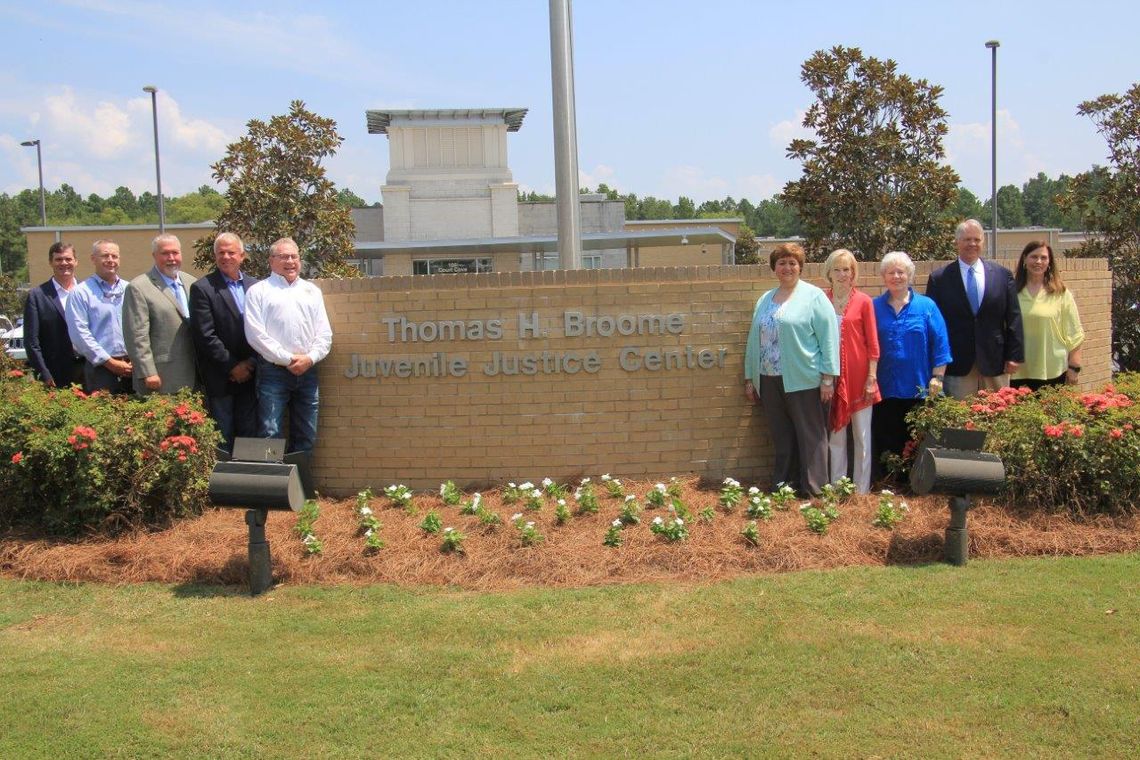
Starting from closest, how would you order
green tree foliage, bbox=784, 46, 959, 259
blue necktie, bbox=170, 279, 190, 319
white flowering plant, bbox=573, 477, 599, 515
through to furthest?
white flowering plant, bbox=573, 477, 599, 515 → blue necktie, bbox=170, 279, 190, 319 → green tree foliage, bbox=784, 46, 959, 259

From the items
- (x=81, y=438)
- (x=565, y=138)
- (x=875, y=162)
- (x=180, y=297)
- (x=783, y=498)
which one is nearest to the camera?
(x=81, y=438)

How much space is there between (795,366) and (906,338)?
90 cm

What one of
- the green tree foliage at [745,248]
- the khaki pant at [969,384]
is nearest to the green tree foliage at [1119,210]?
the khaki pant at [969,384]

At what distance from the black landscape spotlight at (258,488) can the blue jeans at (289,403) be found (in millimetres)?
1536

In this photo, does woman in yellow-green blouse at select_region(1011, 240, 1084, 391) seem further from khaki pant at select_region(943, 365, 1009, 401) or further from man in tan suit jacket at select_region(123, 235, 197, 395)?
man in tan suit jacket at select_region(123, 235, 197, 395)

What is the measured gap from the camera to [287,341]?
275 inches

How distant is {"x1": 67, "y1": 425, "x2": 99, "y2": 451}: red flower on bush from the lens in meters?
6.15

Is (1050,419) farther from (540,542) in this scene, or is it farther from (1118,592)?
(540,542)

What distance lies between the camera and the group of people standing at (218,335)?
6.97 m

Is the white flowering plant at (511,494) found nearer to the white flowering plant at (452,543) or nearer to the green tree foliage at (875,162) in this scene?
the white flowering plant at (452,543)

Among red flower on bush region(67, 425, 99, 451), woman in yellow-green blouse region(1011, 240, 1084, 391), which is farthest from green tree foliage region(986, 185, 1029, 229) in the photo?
red flower on bush region(67, 425, 99, 451)

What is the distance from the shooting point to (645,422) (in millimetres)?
7305

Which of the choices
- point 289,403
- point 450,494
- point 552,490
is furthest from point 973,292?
point 289,403

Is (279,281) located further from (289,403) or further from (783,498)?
(783,498)
